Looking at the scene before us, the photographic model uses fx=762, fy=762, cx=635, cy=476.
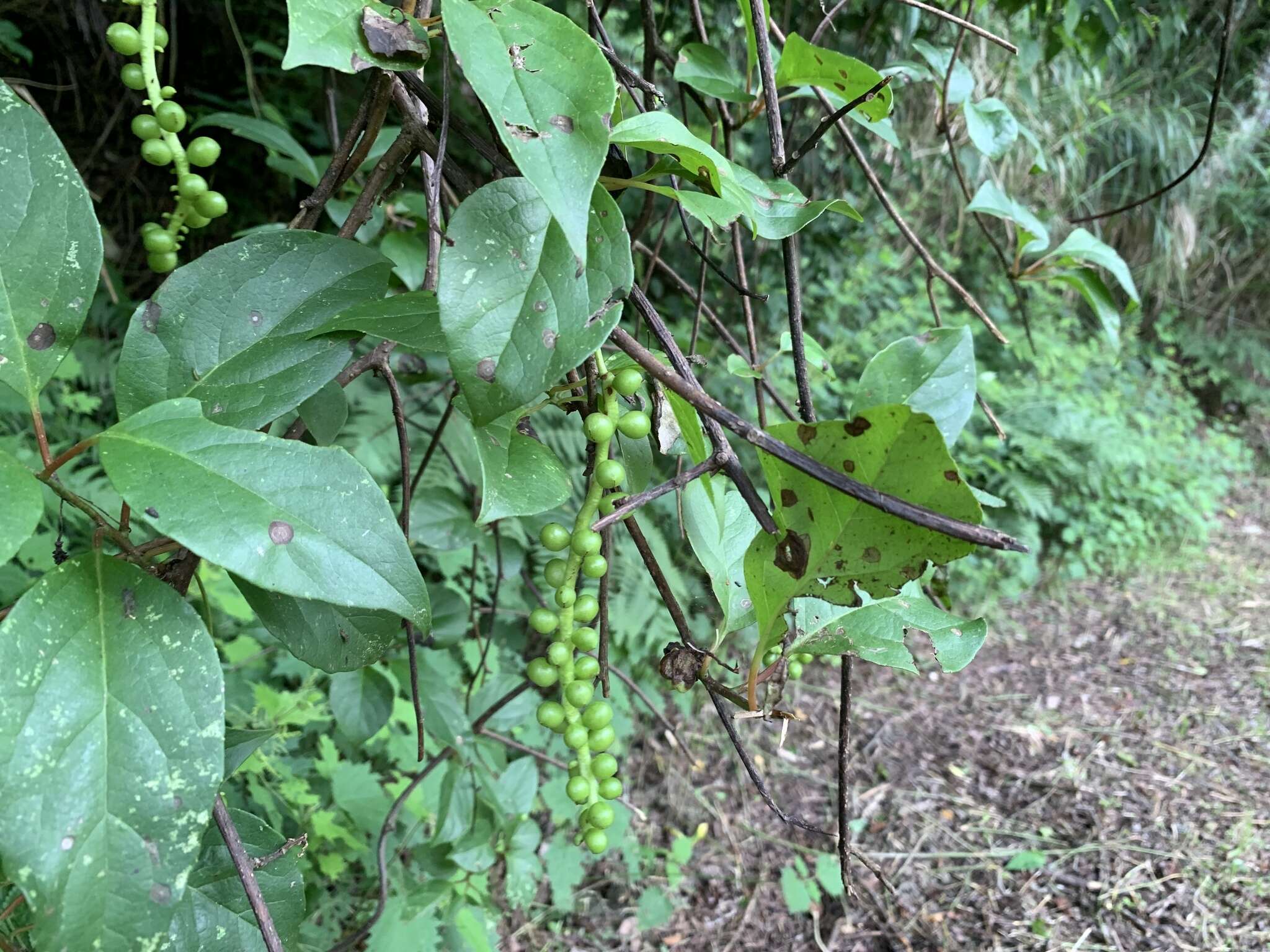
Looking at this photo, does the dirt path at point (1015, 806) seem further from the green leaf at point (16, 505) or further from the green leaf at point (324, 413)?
the green leaf at point (16, 505)

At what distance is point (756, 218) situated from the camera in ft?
1.31

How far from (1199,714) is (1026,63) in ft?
6.10

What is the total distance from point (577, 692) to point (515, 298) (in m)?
0.23

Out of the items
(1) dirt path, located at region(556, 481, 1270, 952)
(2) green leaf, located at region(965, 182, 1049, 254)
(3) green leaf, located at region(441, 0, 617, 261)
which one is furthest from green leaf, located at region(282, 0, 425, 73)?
(1) dirt path, located at region(556, 481, 1270, 952)

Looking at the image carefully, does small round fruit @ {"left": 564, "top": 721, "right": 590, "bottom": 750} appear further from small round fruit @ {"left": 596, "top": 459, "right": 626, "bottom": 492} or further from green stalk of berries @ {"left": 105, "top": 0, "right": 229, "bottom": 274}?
green stalk of berries @ {"left": 105, "top": 0, "right": 229, "bottom": 274}

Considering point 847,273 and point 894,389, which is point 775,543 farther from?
point 847,273

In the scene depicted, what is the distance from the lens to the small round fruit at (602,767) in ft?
1.52

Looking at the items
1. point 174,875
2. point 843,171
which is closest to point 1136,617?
point 843,171

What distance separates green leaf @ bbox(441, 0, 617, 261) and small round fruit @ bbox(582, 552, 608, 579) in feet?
0.57

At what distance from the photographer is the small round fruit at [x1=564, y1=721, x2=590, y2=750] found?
44cm

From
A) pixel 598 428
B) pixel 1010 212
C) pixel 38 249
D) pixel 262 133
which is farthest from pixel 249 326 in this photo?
pixel 1010 212

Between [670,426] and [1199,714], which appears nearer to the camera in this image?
[670,426]

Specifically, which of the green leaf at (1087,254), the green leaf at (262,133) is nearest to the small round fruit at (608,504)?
the green leaf at (262,133)

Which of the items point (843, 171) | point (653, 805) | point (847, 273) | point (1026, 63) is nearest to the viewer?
point (1026, 63)
